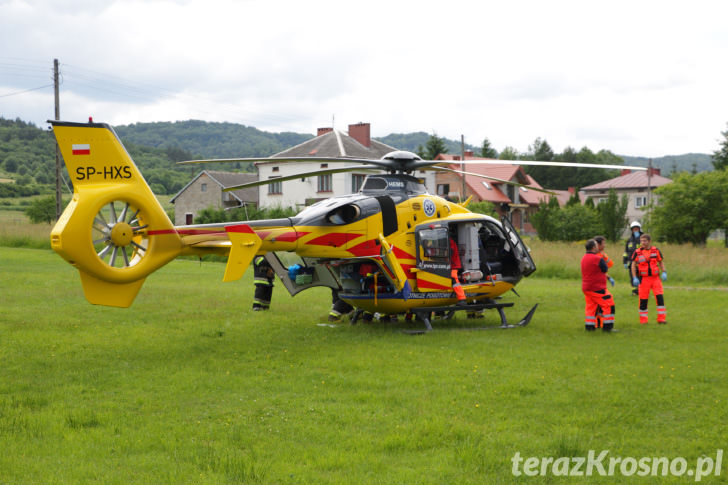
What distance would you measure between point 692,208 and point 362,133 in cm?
2388

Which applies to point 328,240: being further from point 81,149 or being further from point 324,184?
point 324,184

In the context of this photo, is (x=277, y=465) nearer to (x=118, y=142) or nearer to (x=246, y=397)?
(x=246, y=397)

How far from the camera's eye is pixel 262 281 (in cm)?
1521

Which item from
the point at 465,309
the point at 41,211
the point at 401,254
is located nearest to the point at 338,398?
the point at 401,254

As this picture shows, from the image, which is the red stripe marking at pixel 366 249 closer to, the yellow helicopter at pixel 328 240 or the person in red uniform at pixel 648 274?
the yellow helicopter at pixel 328 240

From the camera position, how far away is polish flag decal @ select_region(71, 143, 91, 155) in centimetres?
897

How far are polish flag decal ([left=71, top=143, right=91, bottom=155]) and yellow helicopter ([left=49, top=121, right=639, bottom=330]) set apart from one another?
0.04 feet

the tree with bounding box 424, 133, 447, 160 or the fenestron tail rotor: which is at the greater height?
the tree with bounding box 424, 133, 447, 160

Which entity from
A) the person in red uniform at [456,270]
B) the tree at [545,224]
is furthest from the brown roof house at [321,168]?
the person in red uniform at [456,270]

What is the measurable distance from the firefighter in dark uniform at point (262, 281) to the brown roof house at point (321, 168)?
29.9m

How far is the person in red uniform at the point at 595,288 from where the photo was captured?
40.6ft

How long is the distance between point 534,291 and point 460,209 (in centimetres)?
673

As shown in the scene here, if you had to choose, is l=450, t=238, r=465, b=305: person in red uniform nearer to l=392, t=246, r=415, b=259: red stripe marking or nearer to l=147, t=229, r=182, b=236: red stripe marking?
l=392, t=246, r=415, b=259: red stripe marking

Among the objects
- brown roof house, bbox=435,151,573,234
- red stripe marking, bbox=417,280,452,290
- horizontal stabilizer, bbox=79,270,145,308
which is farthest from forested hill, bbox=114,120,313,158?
horizontal stabilizer, bbox=79,270,145,308
